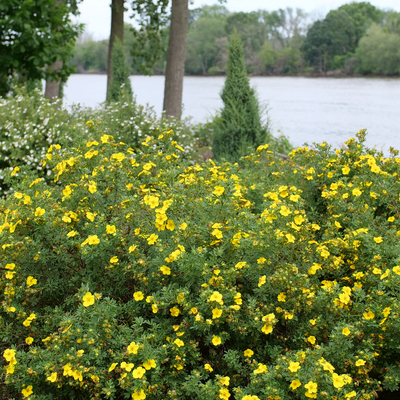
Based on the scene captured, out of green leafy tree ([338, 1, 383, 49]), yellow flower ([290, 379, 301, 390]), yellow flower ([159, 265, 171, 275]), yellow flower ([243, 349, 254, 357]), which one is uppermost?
green leafy tree ([338, 1, 383, 49])

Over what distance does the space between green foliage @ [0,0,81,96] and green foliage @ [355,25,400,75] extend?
20.0m

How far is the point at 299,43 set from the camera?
107 feet

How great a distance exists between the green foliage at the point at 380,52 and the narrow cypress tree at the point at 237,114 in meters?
18.6

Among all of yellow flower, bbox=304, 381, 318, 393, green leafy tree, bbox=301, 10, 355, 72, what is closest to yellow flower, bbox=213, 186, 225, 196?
yellow flower, bbox=304, 381, 318, 393

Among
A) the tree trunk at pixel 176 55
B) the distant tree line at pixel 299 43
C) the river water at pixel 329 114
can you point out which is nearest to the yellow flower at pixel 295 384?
the river water at pixel 329 114

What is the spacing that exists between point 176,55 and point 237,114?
2631 millimetres

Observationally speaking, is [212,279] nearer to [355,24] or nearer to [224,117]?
[224,117]

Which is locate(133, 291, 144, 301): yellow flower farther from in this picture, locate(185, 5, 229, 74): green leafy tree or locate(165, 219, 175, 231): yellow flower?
locate(185, 5, 229, 74): green leafy tree

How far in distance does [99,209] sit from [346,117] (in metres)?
10.3

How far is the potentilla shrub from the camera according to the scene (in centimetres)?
203

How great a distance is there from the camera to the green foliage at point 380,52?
22.5 meters

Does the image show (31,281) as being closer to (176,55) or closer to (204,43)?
(176,55)

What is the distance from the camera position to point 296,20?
34125 mm

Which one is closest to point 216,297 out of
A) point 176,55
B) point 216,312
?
point 216,312
